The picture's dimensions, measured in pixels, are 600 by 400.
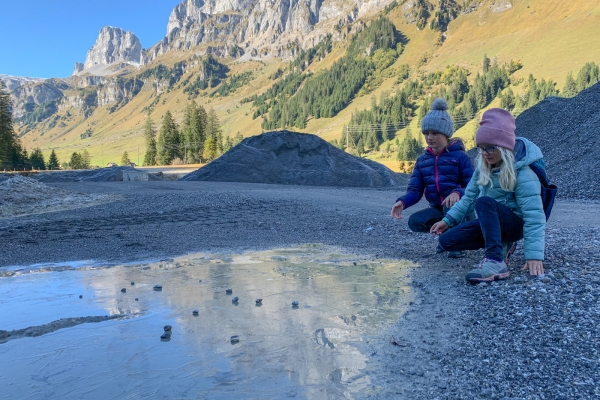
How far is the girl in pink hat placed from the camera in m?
4.57

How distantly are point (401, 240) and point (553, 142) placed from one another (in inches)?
760

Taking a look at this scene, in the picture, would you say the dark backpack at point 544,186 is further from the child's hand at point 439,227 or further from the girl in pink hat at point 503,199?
the child's hand at point 439,227

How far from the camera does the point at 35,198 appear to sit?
18.0m

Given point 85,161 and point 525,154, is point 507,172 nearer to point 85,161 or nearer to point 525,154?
point 525,154

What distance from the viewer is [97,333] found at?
3.97 m

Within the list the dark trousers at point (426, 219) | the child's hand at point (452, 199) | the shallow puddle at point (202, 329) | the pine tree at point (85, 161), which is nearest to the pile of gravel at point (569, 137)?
the dark trousers at point (426, 219)

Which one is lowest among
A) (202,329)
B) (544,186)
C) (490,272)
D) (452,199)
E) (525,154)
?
(202,329)

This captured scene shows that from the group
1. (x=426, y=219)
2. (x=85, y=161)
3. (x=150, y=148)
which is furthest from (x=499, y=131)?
(x=85, y=161)

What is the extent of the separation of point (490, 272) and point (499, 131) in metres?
1.37

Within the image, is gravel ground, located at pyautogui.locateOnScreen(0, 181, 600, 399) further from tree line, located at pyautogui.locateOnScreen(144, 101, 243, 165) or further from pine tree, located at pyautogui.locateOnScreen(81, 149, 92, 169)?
pine tree, located at pyautogui.locateOnScreen(81, 149, 92, 169)

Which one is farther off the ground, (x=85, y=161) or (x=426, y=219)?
(x=85, y=161)

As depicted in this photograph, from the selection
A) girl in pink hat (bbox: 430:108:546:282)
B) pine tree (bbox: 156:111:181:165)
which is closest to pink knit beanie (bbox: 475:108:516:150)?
girl in pink hat (bbox: 430:108:546:282)

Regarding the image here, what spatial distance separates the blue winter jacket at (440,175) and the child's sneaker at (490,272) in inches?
57.5

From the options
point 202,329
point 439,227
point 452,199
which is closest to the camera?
point 202,329
